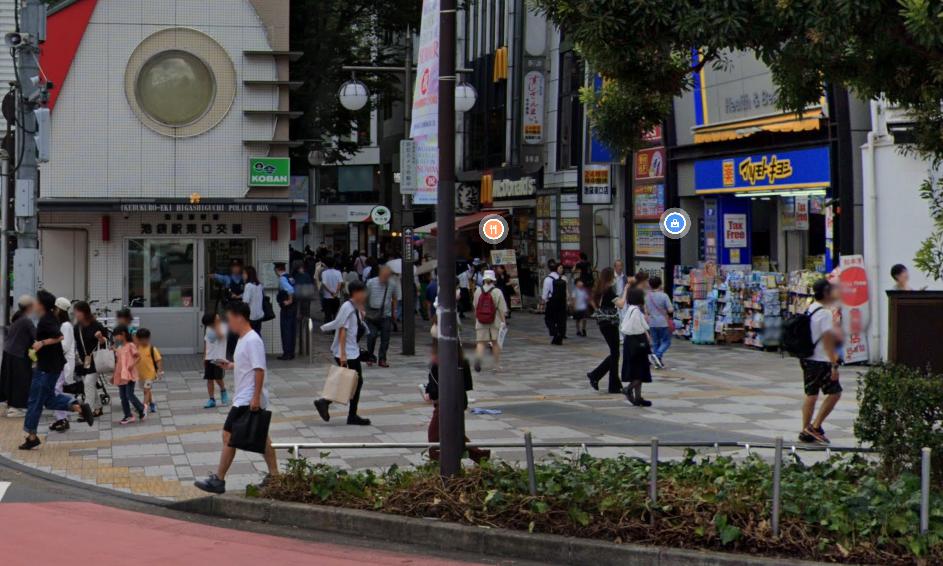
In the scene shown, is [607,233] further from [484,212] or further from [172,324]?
[172,324]

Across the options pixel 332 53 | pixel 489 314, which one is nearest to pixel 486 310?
pixel 489 314

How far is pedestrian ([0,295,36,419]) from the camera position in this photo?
1438 centimetres

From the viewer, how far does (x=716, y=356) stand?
23.2 metres

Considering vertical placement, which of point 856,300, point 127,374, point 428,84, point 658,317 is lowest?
Result: point 127,374

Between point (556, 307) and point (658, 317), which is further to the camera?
point (556, 307)

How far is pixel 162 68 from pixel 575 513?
16.4m

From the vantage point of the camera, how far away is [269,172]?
22656mm

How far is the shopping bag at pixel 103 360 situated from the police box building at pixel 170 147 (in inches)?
279

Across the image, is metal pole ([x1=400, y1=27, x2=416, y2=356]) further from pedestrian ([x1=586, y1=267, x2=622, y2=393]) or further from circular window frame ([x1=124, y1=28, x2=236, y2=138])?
pedestrian ([x1=586, y1=267, x2=622, y2=393])

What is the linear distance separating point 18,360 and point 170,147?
858 cm

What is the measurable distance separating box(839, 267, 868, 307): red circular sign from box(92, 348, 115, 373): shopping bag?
1021cm

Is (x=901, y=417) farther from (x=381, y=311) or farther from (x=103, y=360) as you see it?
(x=381, y=311)

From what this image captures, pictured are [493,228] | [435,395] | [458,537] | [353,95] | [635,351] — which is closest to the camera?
[458,537]

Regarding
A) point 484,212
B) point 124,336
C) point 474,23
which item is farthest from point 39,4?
point 474,23
